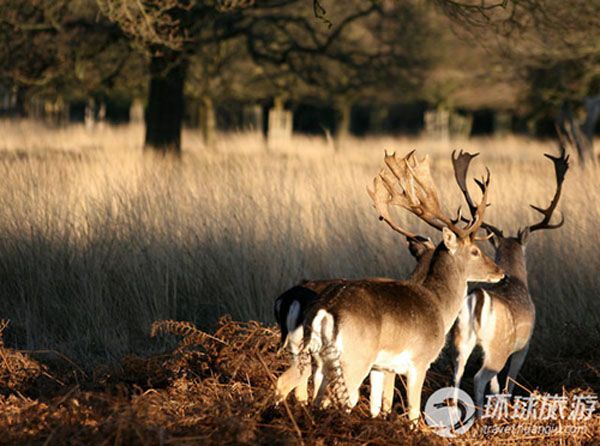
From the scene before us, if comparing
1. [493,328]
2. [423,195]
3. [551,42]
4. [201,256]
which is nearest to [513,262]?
[493,328]

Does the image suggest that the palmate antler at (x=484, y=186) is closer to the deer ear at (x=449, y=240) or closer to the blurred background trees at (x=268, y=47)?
the deer ear at (x=449, y=240)

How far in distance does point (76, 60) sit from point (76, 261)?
290 inches

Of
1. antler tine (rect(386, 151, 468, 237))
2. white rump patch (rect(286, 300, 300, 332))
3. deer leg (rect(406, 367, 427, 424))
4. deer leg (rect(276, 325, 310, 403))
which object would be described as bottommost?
deer leg (rect(406, 367, 427, 424))

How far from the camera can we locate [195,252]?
25.8ft

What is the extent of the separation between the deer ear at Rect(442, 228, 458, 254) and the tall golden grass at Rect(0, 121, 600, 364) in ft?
5.84

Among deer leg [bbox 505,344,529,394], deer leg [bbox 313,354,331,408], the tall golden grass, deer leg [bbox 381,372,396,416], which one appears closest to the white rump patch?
deer leg [bbox 313,354,331,408]

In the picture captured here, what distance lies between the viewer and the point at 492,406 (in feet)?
18.1

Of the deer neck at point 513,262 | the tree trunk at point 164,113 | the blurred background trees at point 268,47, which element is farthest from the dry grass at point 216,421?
the tree trunk at point 164,113

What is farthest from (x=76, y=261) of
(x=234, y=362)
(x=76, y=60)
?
(x=76, y=60)

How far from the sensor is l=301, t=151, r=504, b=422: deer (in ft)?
13.9

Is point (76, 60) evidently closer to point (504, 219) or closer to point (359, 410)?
point (504, 219)

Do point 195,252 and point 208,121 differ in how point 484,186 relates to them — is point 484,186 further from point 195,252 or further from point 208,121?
point 208,121

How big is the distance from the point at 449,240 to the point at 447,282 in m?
0.21

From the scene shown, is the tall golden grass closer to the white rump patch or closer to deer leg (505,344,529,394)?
deer leg (505,344,529,394)
